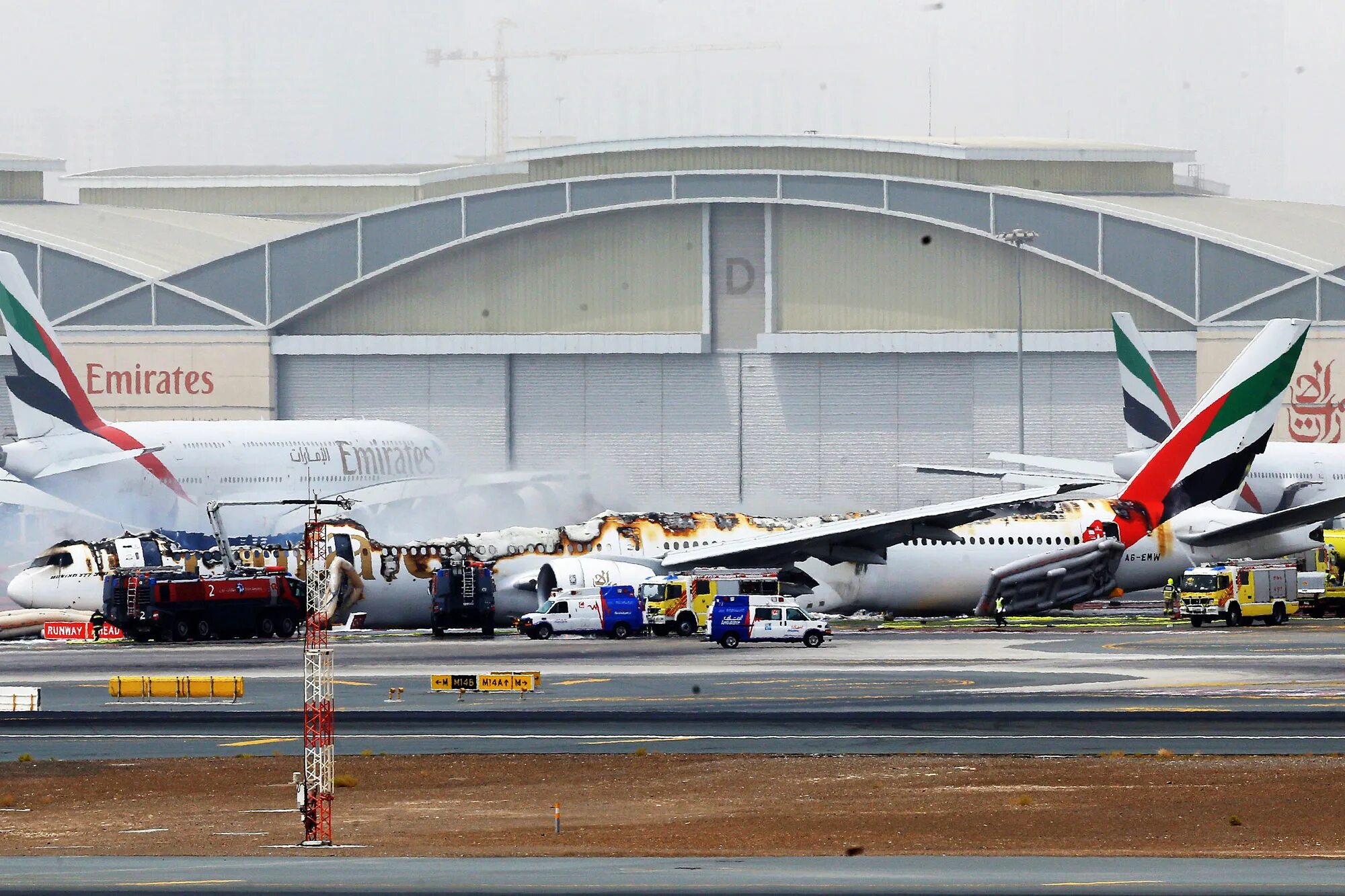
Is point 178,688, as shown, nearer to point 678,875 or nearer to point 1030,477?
point 678,875

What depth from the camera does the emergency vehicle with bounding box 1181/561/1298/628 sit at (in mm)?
64312

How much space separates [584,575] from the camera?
6438 centimetres

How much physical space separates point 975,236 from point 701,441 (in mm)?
16655

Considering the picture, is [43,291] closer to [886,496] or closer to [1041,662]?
[886,496]

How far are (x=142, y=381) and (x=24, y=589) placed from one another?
36539 mm

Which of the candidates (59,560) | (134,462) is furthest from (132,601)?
(134,462)

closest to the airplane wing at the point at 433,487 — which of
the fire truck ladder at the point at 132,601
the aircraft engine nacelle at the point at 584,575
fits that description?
the aircraft engine nacelle at the point at 584,575

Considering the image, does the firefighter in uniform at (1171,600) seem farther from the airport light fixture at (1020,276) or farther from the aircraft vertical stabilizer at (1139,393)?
the airport light fixture at (1020,276)

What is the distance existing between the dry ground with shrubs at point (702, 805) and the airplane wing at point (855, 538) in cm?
2989

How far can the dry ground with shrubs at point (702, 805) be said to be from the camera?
25641 mm

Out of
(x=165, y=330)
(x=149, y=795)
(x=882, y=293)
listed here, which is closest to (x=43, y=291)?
(x=165, y=330)

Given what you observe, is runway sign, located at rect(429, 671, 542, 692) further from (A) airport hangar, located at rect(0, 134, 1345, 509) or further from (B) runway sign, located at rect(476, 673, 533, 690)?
(A) airport hangar, located at rect(0, 134, 1345, 509)

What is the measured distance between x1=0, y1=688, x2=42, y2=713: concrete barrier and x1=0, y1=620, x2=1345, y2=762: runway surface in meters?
0.54

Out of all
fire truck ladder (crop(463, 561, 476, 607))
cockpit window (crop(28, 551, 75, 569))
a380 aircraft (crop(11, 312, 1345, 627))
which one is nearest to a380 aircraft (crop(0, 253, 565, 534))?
cockpit window (crop(28, 551, 75, 569))
